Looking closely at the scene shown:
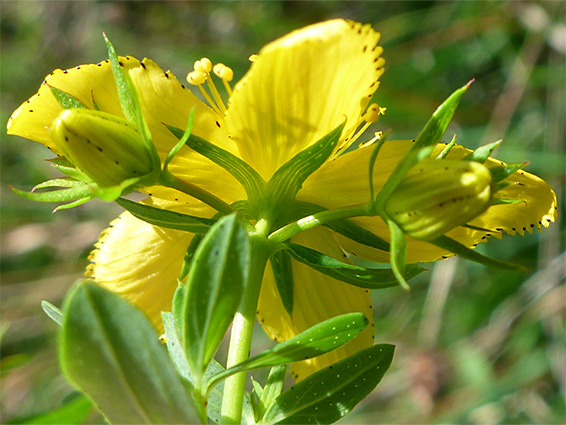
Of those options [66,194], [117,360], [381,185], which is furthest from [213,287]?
[381,185]

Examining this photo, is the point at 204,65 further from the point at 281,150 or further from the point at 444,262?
the point at 444,262

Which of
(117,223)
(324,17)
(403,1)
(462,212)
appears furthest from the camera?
(324,17)

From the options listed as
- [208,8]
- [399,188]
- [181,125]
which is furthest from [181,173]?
[208,8]

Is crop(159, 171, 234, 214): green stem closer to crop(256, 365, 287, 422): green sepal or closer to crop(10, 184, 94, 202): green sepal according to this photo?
crop(10, 184, 94, 202): green sepal

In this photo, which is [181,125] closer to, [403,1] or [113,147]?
[113,147]

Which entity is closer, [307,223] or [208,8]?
[307,223]

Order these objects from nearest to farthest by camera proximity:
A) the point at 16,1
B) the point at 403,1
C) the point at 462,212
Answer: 1. the point at 462,212
2. the point at 403,1
3. the point at 16,1

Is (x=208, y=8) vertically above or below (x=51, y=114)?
below

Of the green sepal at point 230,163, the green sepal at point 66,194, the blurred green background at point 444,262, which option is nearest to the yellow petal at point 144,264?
the green sepal at point 230,163
